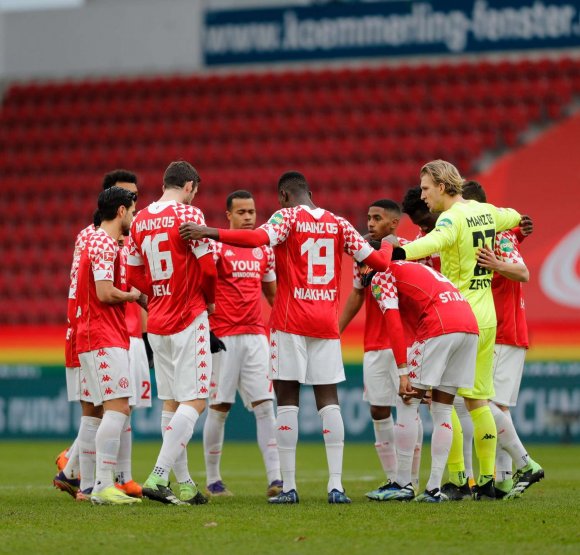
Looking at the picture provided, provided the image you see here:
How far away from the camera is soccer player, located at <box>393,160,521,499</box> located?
8.12 m

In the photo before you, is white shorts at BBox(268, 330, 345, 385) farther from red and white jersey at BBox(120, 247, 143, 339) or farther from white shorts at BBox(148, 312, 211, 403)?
red and white jersey at BBox(120, 247, 143, 339)

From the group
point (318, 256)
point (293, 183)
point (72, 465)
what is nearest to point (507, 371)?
point (318, 256)

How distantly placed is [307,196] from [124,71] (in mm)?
18212

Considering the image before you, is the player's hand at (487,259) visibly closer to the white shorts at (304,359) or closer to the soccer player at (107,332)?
the white shorts at (304,359)

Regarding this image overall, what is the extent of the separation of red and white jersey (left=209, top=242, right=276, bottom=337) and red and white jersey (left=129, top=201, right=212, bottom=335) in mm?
1388

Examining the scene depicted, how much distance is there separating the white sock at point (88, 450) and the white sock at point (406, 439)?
2.28 metres

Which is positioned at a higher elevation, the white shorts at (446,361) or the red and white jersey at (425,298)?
the red and white jersey at (425,298)

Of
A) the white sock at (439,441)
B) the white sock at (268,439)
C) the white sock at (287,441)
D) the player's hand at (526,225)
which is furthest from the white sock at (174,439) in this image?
the player's hand at (526,225)

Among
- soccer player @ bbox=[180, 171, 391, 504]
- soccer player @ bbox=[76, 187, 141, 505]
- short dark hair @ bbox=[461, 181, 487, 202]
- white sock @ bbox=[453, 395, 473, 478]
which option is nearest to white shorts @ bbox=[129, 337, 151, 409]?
soccer player @ bbox=[76, 187, 141, 505]

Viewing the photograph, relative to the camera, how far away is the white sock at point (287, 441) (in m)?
8.03

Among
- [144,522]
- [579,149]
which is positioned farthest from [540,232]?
[144,522]

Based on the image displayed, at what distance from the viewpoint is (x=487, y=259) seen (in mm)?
8227

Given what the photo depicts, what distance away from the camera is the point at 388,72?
2336cm

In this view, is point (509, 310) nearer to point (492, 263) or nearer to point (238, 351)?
point (492, 263)
